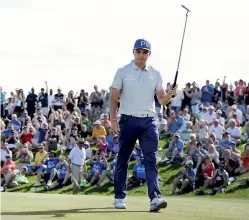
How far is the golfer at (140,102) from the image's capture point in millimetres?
8578

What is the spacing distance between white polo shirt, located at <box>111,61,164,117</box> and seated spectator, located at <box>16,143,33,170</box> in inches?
792

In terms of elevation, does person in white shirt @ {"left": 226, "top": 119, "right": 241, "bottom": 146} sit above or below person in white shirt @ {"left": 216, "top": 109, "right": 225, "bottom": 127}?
below

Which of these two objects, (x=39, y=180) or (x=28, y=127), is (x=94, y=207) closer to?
(x=39, y=180)

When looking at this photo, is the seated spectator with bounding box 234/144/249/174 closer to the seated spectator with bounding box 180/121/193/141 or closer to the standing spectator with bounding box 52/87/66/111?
the seated spectator with bounding box 180/121/193/141

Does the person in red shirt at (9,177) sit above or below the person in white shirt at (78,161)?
below

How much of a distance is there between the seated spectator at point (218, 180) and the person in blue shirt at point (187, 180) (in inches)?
16.6

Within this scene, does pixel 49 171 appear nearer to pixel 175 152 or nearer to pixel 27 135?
pixel 175 152

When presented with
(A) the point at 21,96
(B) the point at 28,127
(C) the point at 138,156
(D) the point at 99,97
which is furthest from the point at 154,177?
(A) the point at 21,96

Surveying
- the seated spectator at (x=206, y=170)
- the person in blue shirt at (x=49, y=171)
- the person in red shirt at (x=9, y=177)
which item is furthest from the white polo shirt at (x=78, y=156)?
the seated spectator at (x=206, y=170)

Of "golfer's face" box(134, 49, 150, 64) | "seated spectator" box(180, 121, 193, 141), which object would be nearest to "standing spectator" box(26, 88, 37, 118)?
"seated spectator" box(180, 121, 193, 141)

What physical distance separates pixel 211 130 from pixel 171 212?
62.6ft

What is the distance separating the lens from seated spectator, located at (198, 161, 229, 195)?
73.2 ft

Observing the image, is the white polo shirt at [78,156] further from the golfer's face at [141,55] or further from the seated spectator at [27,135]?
the golfer's face at [141,55]

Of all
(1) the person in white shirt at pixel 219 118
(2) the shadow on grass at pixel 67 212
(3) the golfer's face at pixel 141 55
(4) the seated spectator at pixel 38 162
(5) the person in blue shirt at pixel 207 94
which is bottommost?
(4) the seated spectator at pixel 38 162
